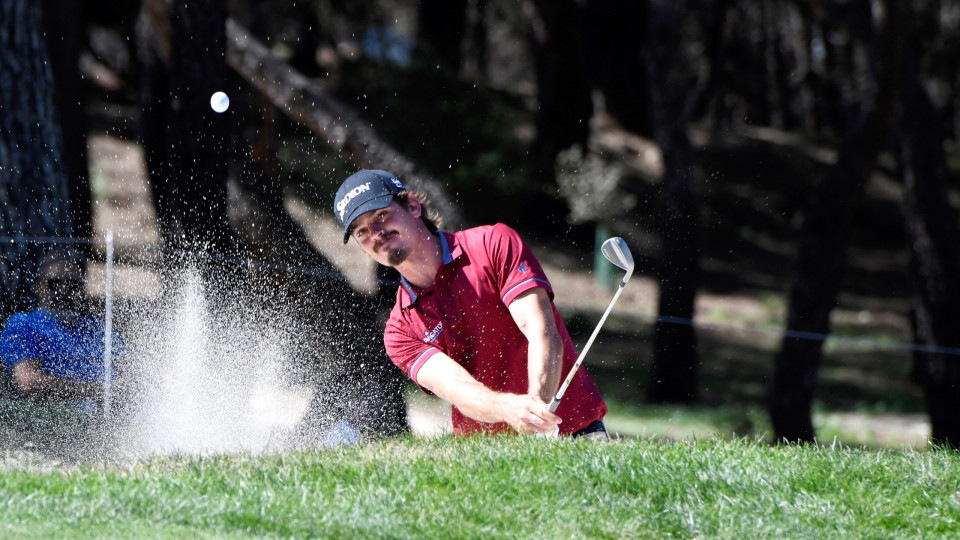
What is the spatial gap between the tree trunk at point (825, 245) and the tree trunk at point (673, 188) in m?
1.63

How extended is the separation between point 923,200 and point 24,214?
360 inches

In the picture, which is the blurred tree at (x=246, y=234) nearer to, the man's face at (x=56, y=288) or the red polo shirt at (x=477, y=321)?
the man's face at (x=56, y=288)

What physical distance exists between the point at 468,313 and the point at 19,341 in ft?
10.4

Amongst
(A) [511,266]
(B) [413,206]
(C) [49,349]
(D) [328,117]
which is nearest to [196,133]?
(D) [328,117]

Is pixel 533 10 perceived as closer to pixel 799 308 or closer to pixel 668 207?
pixel 668 207

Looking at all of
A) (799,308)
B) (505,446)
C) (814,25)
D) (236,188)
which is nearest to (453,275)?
(505,446)

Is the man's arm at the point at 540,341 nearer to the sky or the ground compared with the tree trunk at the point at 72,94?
nearer to the ground

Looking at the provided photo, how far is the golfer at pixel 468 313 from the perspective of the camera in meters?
4.41

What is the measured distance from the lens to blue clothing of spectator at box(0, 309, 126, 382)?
251 inches

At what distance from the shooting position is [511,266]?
4.52 meters

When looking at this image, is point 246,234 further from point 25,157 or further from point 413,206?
point 413,206

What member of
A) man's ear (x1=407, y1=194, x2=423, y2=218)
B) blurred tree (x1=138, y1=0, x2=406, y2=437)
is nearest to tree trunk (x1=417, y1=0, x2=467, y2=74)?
blurred tree (x1=138, y1=0, x2=406, y2=437)

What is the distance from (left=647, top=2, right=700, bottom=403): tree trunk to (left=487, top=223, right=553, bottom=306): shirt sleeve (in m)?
8.39

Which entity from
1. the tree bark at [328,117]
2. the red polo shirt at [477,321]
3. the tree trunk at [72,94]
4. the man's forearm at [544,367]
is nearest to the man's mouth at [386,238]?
the red polo shirt at [477,321]
